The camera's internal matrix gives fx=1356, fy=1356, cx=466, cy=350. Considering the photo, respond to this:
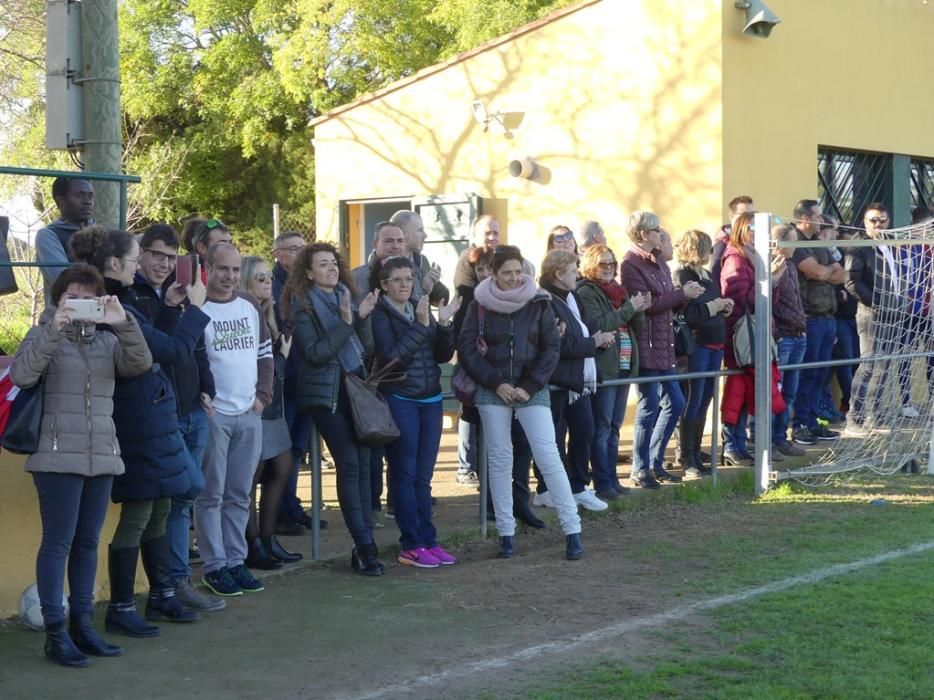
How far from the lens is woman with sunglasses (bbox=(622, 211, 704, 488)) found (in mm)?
9969

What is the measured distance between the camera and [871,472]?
10984mm

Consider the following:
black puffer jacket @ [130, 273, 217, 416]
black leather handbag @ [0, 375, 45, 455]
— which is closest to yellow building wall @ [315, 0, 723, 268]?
black puffer jacket @ [130, 273, 217, 416]

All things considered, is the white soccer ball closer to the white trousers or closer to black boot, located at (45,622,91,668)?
black boot, located at (45,622,91,668)

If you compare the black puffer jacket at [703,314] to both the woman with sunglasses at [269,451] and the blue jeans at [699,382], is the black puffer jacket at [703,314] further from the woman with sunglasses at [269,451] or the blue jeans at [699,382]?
the woman with sunglasses at [269,451]

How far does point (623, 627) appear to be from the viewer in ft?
20.7

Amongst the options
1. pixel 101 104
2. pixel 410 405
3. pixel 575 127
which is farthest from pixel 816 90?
pixel 101 104

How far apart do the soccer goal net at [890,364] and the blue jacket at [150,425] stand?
5.92 m

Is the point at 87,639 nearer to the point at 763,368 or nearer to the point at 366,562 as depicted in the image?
the point at 366,562

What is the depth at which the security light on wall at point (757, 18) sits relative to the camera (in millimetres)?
13219

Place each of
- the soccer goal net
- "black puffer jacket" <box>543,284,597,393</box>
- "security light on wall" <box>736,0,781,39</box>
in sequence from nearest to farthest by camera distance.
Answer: "black puffer jacket" <box>543,284,597,393</box> < the soccer goal net < "security light on wall" <box>736,0,781,39</box>

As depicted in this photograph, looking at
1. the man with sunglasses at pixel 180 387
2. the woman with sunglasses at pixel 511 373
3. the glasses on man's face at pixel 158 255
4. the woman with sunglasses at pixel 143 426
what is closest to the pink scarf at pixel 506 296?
the woman with sunglasses at pixel 511 373

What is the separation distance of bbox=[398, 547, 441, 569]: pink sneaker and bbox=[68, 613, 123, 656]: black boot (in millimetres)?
2288

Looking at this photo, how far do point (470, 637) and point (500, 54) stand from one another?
31.3 feet

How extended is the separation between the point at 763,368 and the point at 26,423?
5983mm
